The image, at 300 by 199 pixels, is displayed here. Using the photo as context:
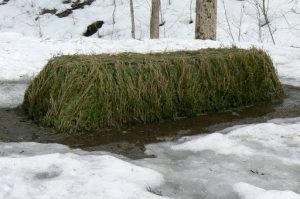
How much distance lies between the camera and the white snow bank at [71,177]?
3148 mm

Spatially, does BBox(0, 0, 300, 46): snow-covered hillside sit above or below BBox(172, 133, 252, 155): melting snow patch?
below

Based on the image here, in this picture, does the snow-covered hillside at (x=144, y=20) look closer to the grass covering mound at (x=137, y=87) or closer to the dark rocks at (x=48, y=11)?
the dark rocks at (x=48, y=11)

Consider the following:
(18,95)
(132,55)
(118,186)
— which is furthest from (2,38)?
(118,186)

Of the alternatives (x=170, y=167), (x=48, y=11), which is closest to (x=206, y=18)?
(x=170, y=167)

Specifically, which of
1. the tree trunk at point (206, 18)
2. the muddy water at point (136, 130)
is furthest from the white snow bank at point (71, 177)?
the tree trunk at point (206, 18)

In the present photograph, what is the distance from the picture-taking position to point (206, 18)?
9.36m

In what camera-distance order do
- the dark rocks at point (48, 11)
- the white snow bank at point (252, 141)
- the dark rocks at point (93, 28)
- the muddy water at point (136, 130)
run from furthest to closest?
the dark rocks at point (48, 11) < the dark rocks at point (93, 28) < the muddy water at point (136, 130) < the white snow bank at point (252, 141)

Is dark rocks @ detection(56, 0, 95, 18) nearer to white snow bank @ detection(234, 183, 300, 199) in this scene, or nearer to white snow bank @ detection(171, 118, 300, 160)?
white snow bank @ detection(171, 118, 300, 160)

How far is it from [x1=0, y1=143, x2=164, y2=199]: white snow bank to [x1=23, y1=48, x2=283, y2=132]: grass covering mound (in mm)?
931

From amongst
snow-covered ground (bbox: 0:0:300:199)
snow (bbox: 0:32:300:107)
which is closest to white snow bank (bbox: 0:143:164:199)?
snow-covered ground (bbox: 0:0:300:199)

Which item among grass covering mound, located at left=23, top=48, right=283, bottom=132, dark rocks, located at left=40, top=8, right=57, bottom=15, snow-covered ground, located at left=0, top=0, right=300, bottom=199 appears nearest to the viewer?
snow-covered ground, located at left=0, top=0, right=300, bottom=199

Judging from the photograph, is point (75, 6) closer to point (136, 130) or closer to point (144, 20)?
point (144, 20)

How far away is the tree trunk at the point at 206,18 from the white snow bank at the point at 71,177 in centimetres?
594

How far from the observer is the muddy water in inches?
175
